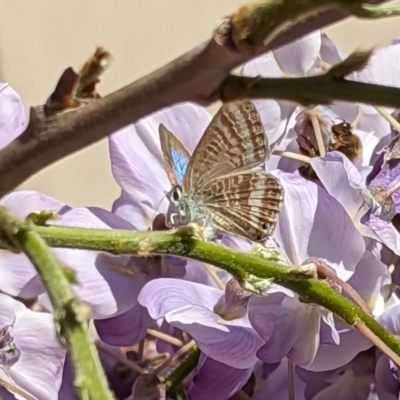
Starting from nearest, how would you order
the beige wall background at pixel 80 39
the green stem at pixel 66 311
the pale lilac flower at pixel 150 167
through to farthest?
the green stem at pixel 66 311 → the pale lilac flower at pixel 150 167 → the beige wall background at pixel 80 39

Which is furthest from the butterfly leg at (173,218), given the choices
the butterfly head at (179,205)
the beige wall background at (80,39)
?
the beige wall background at (80,39)

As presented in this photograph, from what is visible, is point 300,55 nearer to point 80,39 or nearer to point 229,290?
point 229,290

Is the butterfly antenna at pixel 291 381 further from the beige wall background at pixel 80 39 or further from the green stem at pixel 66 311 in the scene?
the beige wall background at pixel 80 39

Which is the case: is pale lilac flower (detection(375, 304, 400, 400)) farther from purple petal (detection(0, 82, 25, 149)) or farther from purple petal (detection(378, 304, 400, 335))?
purple petal (detection(0, 82, 25, 149))

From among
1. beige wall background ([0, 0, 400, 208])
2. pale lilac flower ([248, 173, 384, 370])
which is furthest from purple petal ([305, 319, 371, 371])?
beige wall background ([0, 0, 400, 208])

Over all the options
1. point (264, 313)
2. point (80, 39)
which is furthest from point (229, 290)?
point (80, 39)

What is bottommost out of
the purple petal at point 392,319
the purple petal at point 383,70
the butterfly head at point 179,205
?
the purple petal at point 392,319

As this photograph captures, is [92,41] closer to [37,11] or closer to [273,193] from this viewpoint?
[37,11]
